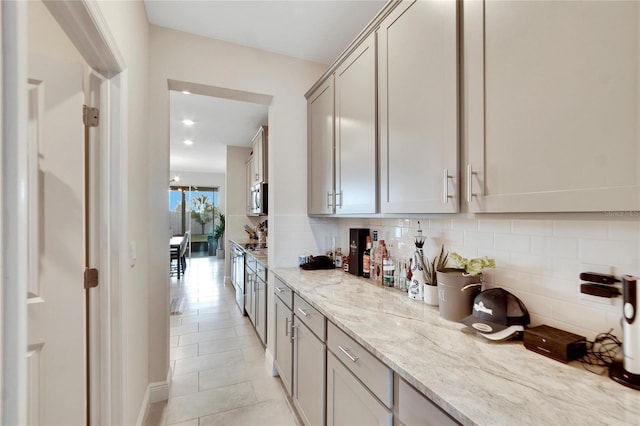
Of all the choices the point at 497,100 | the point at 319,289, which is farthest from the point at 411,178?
the point at 319,289

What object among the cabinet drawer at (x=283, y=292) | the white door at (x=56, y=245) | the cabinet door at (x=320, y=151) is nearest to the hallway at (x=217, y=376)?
the cabinet drawer at (x=283, y=292)

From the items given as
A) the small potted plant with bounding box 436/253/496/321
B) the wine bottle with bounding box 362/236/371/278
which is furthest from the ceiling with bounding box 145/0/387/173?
the small potted plant with bounding box 436/253/496/321

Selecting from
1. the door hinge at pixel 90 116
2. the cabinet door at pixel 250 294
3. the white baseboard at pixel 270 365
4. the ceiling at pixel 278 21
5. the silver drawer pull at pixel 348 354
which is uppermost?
the ceiling at pixel 278 21

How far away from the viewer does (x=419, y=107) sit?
1.33 m

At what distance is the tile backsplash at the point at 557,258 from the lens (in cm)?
93

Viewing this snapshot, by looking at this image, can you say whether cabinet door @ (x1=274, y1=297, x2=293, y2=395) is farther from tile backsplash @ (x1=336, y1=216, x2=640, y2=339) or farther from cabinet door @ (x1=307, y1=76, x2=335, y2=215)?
tile backsplash @ (x1=336, y1=216, x2=640, y2=339)

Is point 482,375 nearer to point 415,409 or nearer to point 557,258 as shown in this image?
point 415,409

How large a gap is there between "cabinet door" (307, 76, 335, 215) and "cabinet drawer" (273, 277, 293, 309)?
640 millimetres

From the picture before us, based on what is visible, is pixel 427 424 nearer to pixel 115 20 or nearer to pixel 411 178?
pixel 411 178

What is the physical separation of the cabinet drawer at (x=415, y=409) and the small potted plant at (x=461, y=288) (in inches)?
18.5

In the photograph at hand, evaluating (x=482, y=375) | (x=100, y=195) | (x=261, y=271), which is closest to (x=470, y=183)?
(x=482, y=375)

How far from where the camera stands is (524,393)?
0.77 m

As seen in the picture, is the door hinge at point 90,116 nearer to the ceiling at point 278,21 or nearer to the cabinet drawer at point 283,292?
the ceiling at point 278,21

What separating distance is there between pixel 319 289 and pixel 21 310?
1492mm
